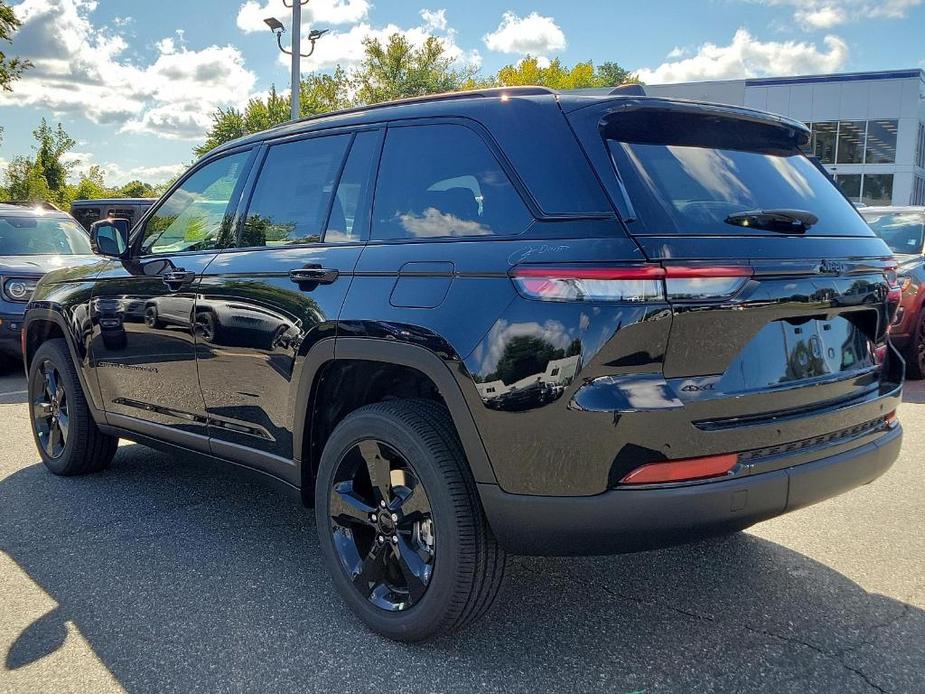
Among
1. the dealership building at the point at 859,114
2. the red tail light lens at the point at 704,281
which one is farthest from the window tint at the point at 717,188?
the dealership building at the point at 859,114

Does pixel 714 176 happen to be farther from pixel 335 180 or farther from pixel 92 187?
pixel 92 187

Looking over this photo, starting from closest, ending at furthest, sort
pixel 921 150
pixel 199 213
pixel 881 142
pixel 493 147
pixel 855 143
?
pixel 493 147 < pixel 199 213 < pixel 881 142 < pixel 855 143 < pixel 921 150

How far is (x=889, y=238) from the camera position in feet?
29.6

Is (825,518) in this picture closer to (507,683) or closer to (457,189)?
(507,683)

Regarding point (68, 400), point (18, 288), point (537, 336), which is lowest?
point (68, 400)

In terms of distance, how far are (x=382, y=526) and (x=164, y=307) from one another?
1701 mm

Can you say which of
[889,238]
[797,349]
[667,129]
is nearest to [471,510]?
[797,349]

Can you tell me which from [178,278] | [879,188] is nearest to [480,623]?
[178,278]

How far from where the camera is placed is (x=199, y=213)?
13.4 feet

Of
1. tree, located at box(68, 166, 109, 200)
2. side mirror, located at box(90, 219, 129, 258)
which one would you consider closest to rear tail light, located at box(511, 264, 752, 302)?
side mirror, located at box(90, 219, 129, 258)

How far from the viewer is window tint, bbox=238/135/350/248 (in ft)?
11.2

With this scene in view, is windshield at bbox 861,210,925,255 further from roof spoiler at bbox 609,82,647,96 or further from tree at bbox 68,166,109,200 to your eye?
tree at bbox 68,166,109,200

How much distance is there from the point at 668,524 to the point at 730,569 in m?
1.30

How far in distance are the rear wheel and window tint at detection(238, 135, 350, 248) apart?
667 centimetres
